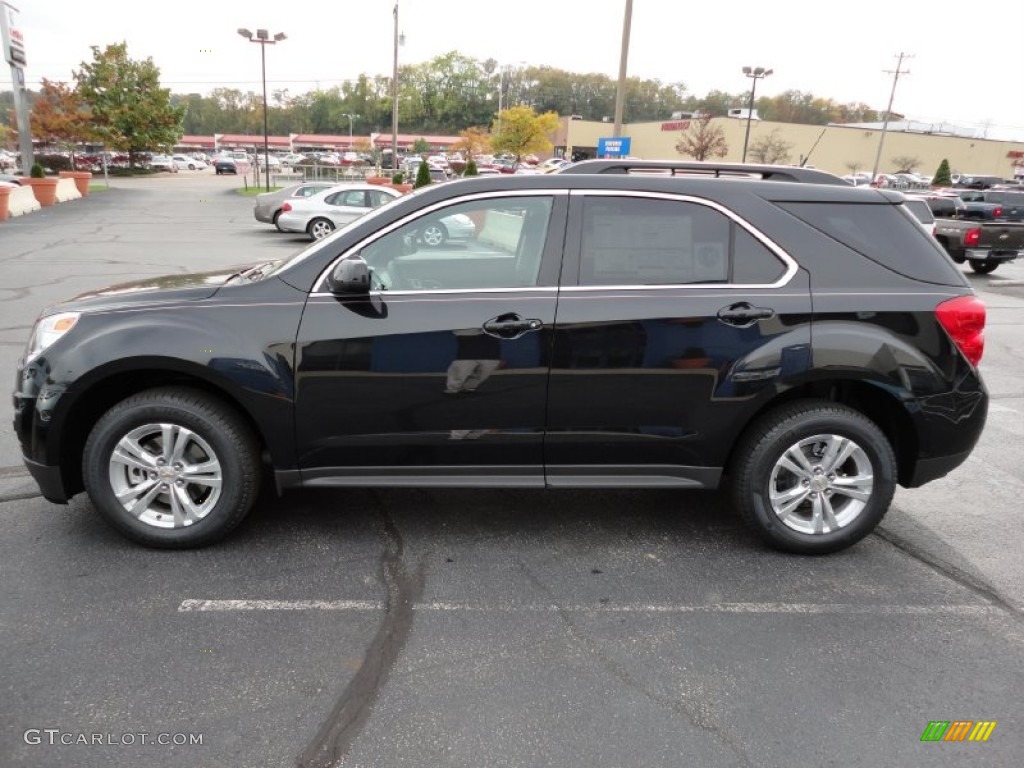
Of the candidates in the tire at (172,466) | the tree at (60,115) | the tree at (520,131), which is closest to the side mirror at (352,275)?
the tire at (172,466)

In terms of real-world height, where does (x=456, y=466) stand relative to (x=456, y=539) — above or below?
above

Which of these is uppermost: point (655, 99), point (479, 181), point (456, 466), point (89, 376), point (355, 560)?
point (655, 99)

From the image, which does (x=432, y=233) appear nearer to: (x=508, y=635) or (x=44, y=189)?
(x=508, y=635)

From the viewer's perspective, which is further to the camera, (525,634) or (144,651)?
(525,634)

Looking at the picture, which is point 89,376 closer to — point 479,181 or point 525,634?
point 479,181

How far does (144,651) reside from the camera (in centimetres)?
292

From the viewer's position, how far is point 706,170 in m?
4.06

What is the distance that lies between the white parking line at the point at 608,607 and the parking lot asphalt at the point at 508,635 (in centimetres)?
1

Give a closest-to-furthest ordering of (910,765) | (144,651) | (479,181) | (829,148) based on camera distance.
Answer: (910,765) < (144,651) < (479,181) < (829,148)

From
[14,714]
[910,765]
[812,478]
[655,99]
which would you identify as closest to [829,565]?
[812,478]

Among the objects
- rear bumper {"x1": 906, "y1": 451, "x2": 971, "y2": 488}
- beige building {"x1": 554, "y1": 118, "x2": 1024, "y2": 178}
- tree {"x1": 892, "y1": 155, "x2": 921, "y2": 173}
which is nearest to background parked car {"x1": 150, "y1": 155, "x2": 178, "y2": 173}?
beige building {"x1": 554, "y1": 118, "x2": 1024, "y2": 178}

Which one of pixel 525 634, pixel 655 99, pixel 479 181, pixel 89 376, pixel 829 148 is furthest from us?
pixel 655 99

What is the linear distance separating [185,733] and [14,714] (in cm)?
60

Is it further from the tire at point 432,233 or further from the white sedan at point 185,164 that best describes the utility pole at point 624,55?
the white sedan at point 185,164
